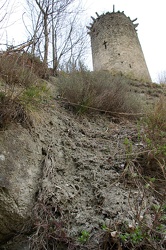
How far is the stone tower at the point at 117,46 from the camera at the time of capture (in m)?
8.85

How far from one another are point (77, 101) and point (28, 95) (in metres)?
0.95

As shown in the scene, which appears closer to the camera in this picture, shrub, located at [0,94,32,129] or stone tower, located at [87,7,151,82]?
shrub, located at [0,94,32,129]

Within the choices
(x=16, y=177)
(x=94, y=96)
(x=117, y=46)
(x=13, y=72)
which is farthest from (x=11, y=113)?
(x=117, y=46)

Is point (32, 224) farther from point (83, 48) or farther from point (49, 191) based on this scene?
point (83, 48)

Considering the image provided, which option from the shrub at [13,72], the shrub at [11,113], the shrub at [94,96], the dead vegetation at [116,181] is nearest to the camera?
the dead vegetation at [116,181]

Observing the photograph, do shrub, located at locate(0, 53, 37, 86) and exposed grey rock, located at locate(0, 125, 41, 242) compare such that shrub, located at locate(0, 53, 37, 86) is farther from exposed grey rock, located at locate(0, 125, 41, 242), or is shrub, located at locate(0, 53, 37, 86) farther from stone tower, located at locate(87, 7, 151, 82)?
stone tower, located at locate(87, 7, 151, 82)

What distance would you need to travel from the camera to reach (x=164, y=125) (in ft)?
9.87

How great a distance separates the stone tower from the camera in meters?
8.85

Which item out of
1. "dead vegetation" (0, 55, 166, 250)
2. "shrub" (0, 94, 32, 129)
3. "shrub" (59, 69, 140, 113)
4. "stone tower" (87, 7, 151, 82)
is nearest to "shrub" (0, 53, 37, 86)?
"dead vegetation" (0, 55, 166, 250)

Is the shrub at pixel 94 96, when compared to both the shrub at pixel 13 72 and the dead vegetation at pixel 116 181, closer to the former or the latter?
the dead vegetation at pixel 116 181

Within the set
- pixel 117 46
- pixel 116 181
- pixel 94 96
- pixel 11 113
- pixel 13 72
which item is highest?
pixel 117 46

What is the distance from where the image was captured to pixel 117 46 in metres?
9.31

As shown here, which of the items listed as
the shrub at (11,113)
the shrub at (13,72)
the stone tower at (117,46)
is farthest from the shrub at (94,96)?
the stone tower at (117,46)

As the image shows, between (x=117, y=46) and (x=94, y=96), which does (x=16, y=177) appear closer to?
(x=94, y=96)
